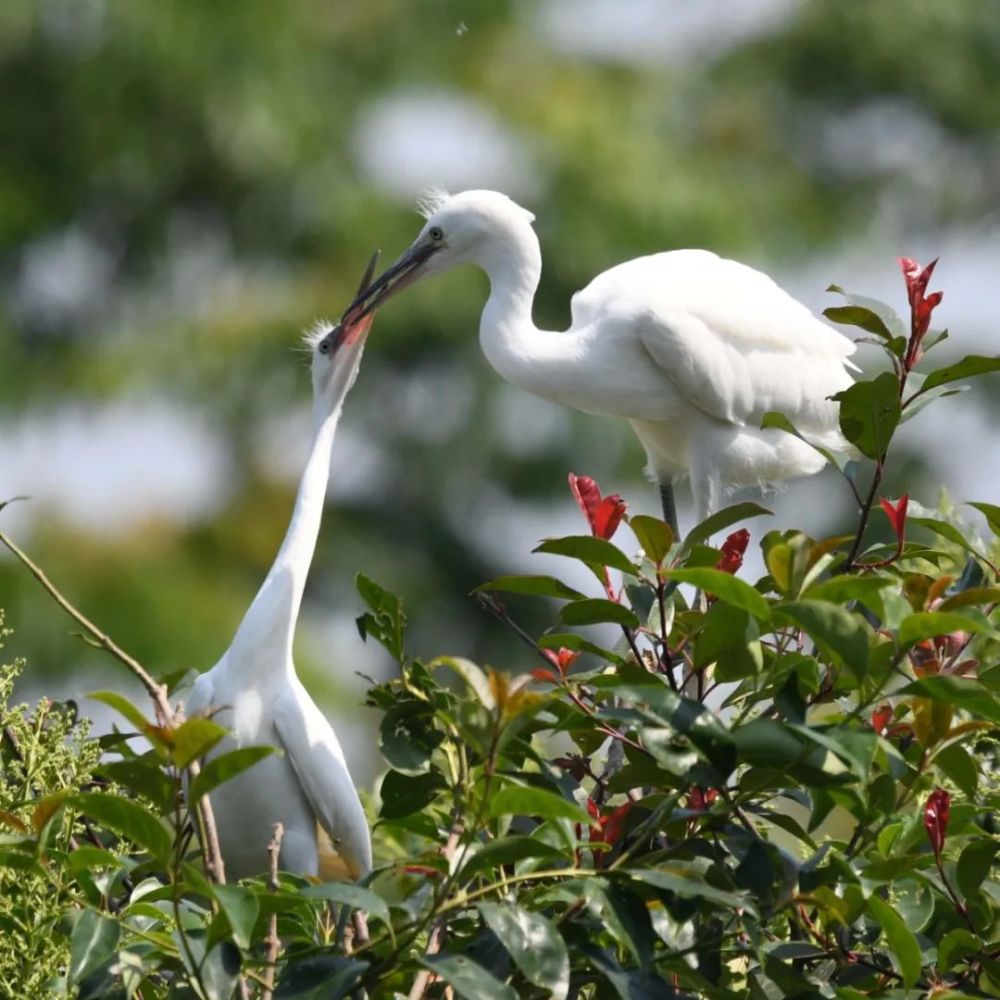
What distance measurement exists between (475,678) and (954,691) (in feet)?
1.00

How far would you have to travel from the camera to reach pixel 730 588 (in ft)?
3.90

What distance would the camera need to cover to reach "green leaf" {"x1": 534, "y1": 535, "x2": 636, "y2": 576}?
1346mm

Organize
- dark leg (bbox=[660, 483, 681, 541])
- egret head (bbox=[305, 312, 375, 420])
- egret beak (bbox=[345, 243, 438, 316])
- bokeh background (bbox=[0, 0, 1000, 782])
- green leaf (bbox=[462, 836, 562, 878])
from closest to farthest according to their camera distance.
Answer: green leaf (bbox=[462, 836, 562, 878]) < egret head (bbox=[305, 312, 375, 420]) < egret beak (bbox=[345, 243, 438, 316]) < dark leg (bbox=[660, 483, 681, 541]) < bokeh background (bbox=[0, 0, 1000, 782])

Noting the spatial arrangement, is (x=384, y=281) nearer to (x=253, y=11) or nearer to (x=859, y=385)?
(x=859, y=385)

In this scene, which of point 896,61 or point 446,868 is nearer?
point 446,868

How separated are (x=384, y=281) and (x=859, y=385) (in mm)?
1547

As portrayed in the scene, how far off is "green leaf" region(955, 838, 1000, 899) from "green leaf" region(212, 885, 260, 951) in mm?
520

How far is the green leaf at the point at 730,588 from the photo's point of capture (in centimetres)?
118

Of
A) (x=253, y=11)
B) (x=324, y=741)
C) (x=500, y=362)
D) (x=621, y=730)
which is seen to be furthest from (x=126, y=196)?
(x=621, y=730)

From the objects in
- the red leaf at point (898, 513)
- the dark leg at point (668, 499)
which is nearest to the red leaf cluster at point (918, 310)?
the red leaf at point (898, 513)

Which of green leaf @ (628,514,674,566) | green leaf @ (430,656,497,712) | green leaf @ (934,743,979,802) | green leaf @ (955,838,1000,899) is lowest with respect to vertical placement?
green leaf @ (955,838,1000,899)

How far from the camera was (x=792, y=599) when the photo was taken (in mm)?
1264

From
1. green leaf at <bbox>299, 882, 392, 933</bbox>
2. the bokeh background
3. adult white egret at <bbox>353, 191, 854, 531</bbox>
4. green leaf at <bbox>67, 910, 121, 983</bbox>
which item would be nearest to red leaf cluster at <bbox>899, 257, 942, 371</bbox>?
green leaf at <bbox>299, 882, 392, 933</bbox>

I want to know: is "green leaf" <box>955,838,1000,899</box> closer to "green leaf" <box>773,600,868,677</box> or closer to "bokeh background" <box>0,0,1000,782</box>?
"green leaf" <box>773,600,868,677</box>
